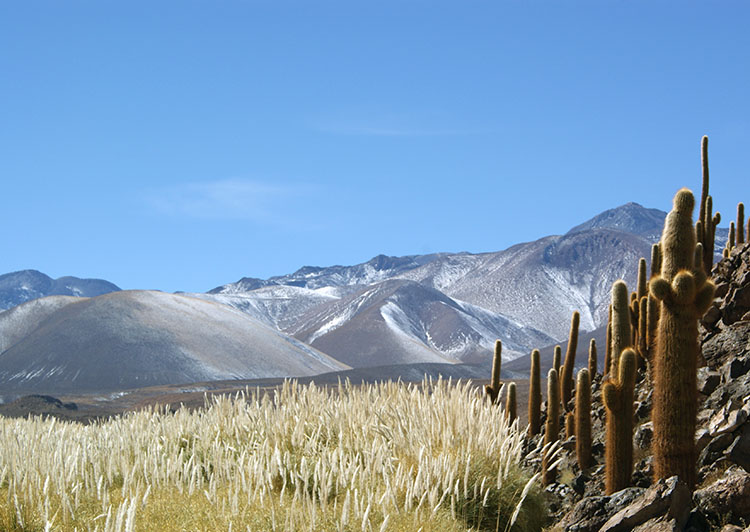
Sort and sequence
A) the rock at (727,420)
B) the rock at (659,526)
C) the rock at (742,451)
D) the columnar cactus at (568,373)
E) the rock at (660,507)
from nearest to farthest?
the rock at (659,526)
the rock at (660,507)
the rock at (742,451)
the rock at (727,420)
the columnar cactus at (568,373)

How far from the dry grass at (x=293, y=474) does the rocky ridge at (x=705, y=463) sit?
0.68 metres

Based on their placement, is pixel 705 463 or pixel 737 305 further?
pixel 737 305

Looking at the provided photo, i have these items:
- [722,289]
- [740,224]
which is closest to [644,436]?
[722,289]

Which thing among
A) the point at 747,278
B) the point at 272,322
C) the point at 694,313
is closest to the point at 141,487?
the point at 694,313

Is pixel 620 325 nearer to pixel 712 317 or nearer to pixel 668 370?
pixel 668 370

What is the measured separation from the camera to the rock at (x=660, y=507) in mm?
5262

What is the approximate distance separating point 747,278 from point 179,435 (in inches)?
267

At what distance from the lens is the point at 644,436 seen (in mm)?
7859

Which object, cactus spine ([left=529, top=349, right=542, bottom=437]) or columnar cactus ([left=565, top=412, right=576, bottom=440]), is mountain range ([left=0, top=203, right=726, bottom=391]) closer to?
cactus spine ([left=529, top=349, right=542, bottom=437])

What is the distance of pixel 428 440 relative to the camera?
6.59 meters

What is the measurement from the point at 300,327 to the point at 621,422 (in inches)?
6246

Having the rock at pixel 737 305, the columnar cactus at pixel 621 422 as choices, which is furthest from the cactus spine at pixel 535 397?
the columnar cactus at pixel 621 422

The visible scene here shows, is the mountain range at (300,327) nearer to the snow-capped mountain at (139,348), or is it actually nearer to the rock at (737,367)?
the snow-capped mountain at (139,348)

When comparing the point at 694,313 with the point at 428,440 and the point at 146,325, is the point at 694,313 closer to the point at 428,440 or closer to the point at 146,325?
the point at 428,440
